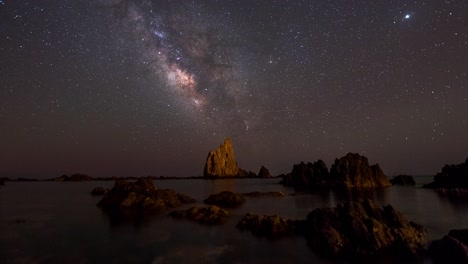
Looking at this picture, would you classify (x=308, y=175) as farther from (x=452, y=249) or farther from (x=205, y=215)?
(x=452, y=249)

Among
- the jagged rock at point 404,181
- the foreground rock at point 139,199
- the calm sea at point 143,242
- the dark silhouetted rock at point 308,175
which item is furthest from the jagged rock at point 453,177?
the foreground rock at point 139,199

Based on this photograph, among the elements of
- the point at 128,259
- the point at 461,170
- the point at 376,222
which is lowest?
the point at 128,259

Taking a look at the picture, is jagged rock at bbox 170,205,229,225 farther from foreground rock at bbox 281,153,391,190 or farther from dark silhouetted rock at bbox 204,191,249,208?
foreground rock at bbox 281,153,391,190

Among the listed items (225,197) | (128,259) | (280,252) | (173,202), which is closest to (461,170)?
(225,197)

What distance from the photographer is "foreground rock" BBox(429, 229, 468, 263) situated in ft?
71.7

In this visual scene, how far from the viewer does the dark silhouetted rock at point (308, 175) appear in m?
130

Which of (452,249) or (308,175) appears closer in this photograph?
(452,249)

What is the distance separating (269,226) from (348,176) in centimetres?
8884

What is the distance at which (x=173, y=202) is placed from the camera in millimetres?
58469

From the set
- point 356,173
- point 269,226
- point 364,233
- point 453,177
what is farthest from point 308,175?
point 364,233

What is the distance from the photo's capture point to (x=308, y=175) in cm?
13650

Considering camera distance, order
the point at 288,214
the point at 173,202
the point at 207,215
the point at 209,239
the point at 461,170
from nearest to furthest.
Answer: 1. the point at 209,239
2. the point at 207,215
3. the point at 288,214
4. the point at 173,202
5. the point at 461,170

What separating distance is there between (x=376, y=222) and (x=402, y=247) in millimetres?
2601

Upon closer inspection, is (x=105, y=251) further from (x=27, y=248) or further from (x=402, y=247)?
(x=402, y=247)
